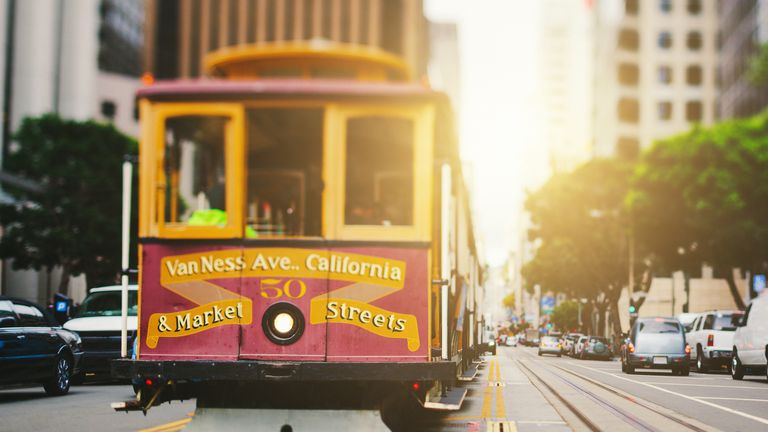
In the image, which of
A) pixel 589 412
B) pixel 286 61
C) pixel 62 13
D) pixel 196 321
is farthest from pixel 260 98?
pixel 62 13

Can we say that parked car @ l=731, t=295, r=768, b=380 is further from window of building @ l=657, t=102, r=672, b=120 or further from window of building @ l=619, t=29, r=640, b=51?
window of building @ l=619, t=29, r=640, b=51

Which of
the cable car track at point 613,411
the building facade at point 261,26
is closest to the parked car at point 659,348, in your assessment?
the cable car track at point 613,411

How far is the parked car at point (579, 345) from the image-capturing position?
48312 millimetres

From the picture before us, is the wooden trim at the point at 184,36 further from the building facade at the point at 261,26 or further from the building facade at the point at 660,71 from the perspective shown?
the building facade at the point at 660,71

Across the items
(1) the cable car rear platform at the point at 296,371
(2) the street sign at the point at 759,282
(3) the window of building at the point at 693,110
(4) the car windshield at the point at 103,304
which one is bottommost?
(1) the cable car rear platform at the point at 296,371

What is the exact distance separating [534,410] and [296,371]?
688 cm

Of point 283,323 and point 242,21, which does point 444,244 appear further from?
point 242,21

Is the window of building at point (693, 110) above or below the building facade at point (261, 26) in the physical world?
below

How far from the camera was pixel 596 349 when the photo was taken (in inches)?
1839

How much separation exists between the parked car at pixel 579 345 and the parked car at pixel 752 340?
23.1 m

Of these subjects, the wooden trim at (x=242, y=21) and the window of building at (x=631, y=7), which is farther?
the wooden trim at (x=242, y=21)

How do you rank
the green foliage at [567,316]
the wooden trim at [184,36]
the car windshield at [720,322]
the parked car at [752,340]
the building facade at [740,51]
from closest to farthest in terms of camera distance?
1. the parked car at [752,340]
2. the car windshield at [720,322]
3. the building facade at [740,51]
4. the green foliage at [567,316]
5. the wooden trim at [184,36]

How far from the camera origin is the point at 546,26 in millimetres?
177000

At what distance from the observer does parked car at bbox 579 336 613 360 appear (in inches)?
1839
